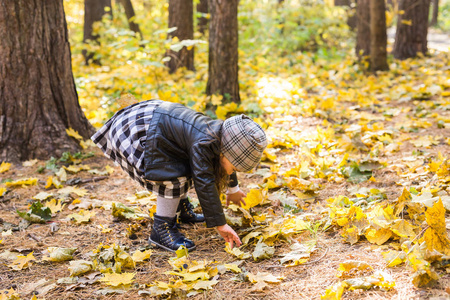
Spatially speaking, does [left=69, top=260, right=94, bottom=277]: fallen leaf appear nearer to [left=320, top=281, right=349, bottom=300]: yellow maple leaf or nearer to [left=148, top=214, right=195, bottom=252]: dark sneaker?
[left=148, top=214, right=195, bottom=252]: dark sneaker

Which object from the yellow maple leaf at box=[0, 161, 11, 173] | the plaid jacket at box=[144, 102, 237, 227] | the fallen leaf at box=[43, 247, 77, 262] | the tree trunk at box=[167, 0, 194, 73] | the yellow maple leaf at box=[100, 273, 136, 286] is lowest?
the fallen leaf at box=[43, 247, 77, 262]

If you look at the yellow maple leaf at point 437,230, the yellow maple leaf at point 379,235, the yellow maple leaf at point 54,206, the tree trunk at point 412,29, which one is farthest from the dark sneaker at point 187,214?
the tree trunk at point 412,29

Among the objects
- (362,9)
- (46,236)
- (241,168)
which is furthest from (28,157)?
(362,9)

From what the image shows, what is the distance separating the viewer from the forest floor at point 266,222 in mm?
1853

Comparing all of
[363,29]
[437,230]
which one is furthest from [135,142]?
[363,29]

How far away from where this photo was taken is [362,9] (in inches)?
305

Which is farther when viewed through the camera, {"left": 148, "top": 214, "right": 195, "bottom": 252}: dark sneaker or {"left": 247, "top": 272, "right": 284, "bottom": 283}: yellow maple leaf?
{"left": 148, "top": 214, "right": 195, "bottom": 252}: dark sneaker

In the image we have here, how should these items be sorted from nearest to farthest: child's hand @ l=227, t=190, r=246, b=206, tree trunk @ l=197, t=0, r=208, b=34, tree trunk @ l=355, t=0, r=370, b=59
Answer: child's hand @ l=227, t=190, r=246, b=206 < tree trunk @ l=355, t=0, r=370, b=59 < tree trunk @ l=197, t=0, r=208, b=34

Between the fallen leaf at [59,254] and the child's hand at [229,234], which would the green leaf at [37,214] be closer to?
the fallen leaf at [59,254]

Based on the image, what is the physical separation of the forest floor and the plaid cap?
0.48m

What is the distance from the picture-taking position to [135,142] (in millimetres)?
2279

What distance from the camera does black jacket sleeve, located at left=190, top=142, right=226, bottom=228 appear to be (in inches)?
81.9

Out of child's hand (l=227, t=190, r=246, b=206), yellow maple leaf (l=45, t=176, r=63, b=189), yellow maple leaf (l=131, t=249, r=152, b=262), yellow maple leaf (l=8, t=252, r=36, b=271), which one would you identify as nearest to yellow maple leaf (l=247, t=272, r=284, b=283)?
yellow maple leaf (l=131, t=249, r=152, b=262)

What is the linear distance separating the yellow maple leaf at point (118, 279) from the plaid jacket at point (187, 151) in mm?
503
